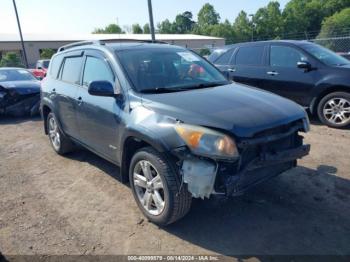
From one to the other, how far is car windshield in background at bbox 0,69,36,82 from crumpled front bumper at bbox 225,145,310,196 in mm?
9153

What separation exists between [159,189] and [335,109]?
4698 millimetres

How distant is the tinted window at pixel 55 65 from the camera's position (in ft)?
18.4

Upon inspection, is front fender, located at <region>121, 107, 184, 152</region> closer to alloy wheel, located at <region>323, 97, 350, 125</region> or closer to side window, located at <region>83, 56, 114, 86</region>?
side window, located at <region>83, 56, 114, 86</region>

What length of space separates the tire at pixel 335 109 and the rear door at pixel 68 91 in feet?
15.4

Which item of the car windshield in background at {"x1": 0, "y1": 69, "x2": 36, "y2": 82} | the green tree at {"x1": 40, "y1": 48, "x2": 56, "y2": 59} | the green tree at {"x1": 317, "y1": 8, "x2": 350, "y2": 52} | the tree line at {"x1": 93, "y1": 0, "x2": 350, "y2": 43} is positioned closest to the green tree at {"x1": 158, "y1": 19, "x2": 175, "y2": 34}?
the tree line at {"x1": 93, "y1": 0, "x2": 350, "y2": 43}

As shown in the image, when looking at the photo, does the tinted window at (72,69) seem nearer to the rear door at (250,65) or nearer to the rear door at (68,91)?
the rear door at (68,91)

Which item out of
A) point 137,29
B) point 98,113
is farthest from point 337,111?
point 137,29

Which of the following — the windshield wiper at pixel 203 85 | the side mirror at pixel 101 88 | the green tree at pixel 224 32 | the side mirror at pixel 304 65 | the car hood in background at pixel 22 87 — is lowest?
the green tree at pixel 224 32

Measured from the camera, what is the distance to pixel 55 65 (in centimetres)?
574

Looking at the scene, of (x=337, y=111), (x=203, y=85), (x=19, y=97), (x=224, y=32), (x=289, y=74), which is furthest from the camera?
(x=224, y=32)

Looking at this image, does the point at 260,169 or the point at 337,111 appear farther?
the point at 337,111

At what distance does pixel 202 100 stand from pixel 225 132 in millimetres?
615

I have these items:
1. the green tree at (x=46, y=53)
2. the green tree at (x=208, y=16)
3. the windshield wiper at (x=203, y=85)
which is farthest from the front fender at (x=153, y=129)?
the green tree at (x=208, y=16)

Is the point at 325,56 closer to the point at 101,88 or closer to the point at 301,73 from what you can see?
the point at 301,73
